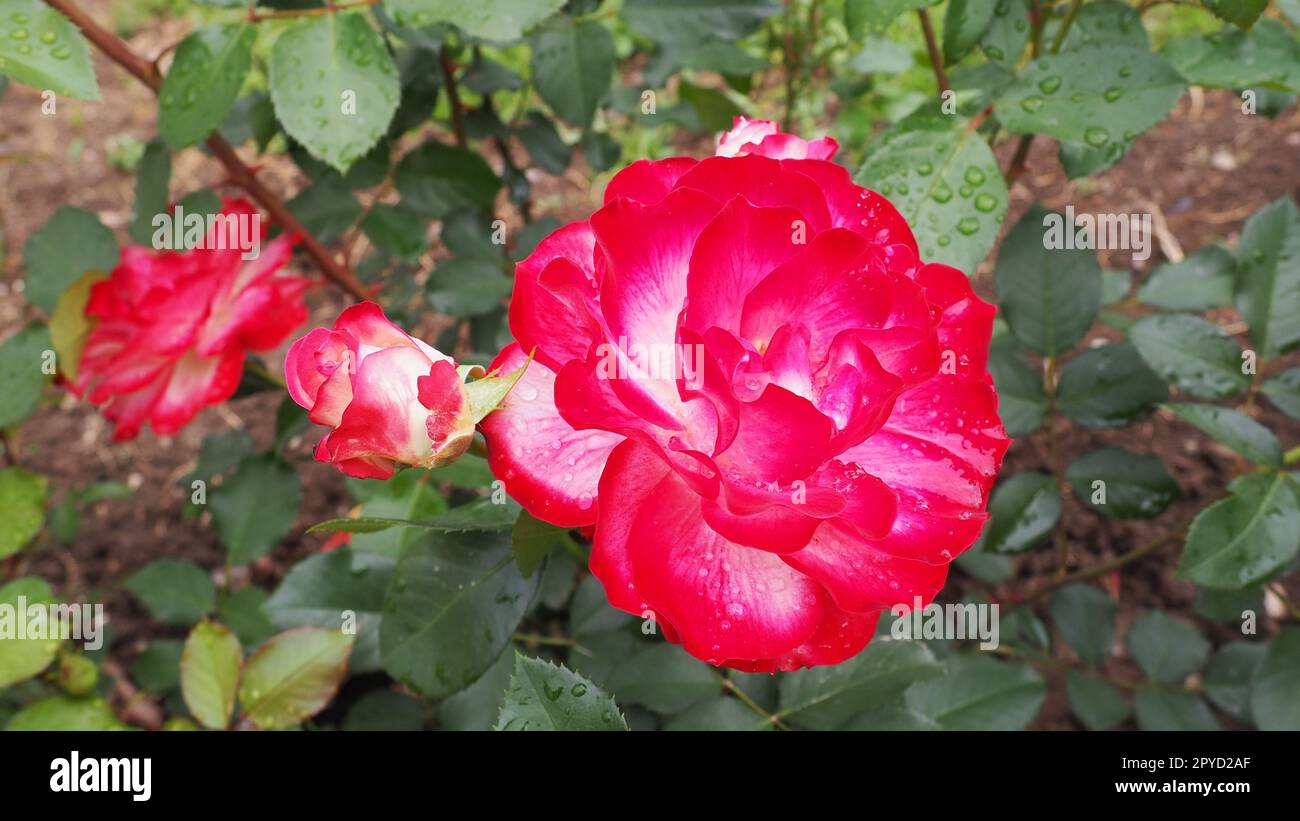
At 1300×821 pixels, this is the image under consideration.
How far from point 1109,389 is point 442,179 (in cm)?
92

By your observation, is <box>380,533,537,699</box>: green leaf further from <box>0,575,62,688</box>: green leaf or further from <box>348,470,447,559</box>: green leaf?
<box>0,575,62,688</box>: green leaf

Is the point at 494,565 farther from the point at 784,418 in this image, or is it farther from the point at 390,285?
the point at 390,285

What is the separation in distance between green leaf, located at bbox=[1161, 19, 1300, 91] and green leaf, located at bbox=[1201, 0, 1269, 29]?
0.07 m

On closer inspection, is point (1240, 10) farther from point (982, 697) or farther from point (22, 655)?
point (22, 655)

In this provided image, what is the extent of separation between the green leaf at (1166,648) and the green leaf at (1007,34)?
89cm

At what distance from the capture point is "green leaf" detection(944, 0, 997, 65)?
2.96ft

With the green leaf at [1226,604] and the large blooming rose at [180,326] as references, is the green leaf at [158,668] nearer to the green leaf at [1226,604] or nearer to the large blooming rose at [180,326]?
the large blooming rose at [180,326]

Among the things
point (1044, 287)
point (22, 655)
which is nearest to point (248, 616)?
point (22, 655)

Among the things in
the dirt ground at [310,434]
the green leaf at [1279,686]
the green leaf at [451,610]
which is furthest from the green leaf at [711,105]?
the green leaf at [1279,686]

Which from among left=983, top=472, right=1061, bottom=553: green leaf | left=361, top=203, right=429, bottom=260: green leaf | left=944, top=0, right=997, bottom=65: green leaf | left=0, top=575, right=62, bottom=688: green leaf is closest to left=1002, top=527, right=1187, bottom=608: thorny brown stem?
left=983, top=472, right=1061, bottom=553: green leaf

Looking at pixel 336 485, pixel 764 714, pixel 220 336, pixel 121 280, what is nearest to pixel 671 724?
pixel 764 714

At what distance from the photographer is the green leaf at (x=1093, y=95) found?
2.68 ft

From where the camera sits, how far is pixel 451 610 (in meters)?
0.82

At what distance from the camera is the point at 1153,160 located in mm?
2424
